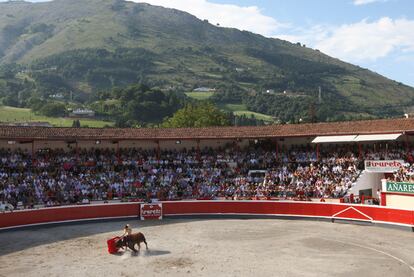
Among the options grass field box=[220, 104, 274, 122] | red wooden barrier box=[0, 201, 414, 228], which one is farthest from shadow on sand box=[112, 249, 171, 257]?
grass field box=[220, 104, 274, 122]

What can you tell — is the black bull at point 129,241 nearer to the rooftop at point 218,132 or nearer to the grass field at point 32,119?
the rooftop at point 218,132

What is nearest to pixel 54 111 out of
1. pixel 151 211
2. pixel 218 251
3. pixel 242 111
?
pixel 242 111

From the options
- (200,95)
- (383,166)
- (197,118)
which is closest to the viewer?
(383,166)

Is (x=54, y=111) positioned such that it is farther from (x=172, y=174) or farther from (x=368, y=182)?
(x=368, y=182)

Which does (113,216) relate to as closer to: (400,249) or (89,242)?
(89,242)

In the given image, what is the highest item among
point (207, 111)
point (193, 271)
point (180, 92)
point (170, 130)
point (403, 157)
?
point (180, 92)

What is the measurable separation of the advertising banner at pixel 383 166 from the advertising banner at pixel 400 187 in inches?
114

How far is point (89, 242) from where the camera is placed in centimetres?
2412

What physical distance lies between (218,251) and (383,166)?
14933 millimetres

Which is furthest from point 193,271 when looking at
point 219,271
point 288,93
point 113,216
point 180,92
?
point 288,93

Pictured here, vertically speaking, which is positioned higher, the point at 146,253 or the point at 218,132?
the point at 218,132

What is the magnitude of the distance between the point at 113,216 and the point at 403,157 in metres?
19.3

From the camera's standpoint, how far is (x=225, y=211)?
3238cm

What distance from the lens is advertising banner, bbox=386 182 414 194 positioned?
1078 inches
